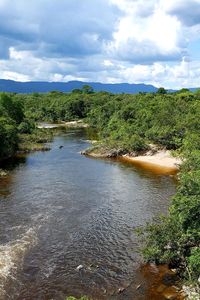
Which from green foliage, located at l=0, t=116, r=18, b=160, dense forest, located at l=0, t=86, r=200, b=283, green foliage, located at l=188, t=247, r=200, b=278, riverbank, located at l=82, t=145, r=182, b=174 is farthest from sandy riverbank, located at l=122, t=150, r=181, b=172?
green foliage, located at l=188, t=247, r=200, b=278

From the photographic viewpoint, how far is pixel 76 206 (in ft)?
141

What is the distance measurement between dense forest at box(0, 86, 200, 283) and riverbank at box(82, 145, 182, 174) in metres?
1.55

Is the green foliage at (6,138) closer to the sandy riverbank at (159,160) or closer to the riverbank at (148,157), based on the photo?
the riverbank at (148,157)

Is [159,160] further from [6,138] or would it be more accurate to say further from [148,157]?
[6,138]

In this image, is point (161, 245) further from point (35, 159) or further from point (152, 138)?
point (152, 138)

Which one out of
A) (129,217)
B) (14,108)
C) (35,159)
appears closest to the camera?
(129,217)

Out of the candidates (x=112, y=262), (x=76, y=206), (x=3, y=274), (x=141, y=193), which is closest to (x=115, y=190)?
(x=141, y=193)

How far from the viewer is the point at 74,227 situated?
121 feet

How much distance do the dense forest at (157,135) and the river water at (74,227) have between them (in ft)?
10.3

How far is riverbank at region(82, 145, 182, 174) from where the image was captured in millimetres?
65375

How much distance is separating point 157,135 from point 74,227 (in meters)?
44.8

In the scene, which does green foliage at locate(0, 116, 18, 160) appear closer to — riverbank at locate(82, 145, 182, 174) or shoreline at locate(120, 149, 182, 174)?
riverbank at locate(82, 145, 182, 174)

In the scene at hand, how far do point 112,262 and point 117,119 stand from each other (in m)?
74.3

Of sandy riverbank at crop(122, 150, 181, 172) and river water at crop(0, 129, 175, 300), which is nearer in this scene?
river water at crop(0, 129, 175, 300)
